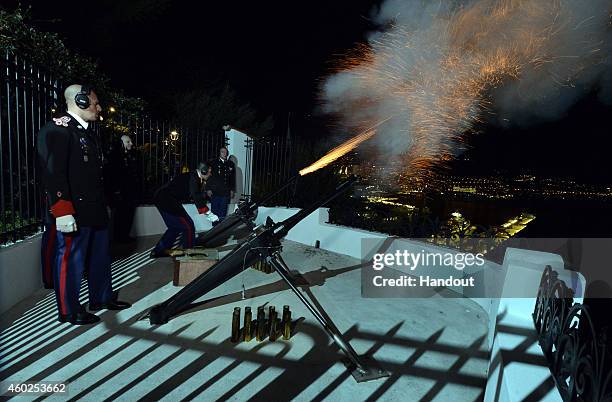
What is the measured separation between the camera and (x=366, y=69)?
8.02 m

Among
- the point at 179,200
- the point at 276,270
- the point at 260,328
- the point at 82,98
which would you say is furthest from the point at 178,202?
the point at 276,270

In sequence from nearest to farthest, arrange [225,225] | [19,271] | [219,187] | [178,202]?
[19,271] → [178,202] → [225,225] → [219,187]

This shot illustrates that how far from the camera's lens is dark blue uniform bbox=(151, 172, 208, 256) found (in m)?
6.40

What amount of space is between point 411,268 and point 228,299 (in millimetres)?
3237

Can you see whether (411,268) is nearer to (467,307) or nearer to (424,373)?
(467,307)

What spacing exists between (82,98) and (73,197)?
1027 millimetres

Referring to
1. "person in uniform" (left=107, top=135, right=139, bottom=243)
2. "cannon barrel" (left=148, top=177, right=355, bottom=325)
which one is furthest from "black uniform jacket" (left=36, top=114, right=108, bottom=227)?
"person in uniform" (left=107, top=135, right=139, bottom=243)

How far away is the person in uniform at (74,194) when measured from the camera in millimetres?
3574

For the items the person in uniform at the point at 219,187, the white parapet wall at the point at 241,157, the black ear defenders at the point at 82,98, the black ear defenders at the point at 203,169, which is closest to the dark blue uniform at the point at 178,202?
the black ear defenders at the point at 203,169

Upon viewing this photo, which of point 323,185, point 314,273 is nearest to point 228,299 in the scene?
point 314,273

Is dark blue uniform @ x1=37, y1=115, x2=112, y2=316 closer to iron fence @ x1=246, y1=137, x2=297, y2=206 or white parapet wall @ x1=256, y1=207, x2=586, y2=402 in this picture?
white parapet wall @ x1=256, y1=207, x2=586, y2=402

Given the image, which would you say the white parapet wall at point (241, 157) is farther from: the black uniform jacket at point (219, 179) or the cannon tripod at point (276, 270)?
the cannon tripod at point (276, 270)

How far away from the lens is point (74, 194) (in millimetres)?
3789

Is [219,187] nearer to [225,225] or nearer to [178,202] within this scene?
[225,225]
